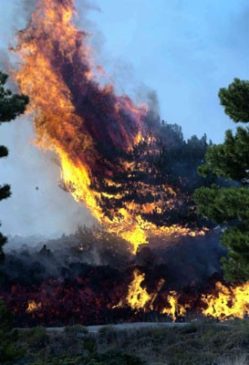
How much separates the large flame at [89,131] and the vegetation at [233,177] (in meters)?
21.7

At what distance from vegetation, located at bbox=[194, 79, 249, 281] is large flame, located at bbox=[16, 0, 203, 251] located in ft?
71.2

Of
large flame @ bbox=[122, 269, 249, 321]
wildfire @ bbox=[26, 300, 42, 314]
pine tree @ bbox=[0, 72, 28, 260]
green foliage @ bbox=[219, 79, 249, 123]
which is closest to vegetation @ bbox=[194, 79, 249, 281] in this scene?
green foliage @ bbox=[219, 79, 249, 123]

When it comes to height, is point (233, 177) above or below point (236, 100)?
below

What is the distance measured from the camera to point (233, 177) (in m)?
13.0

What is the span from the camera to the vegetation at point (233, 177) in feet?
38.9

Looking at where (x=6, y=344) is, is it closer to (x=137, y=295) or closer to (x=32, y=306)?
(x=32, y=306)

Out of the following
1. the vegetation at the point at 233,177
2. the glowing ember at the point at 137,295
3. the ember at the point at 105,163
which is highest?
the ember at the point at 105,163

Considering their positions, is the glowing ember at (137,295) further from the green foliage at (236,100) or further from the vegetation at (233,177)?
the green foliage at (236,100)

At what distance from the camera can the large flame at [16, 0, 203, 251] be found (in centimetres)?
3497

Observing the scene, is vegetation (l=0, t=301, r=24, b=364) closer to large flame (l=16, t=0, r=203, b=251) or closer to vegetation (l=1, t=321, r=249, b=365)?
vegetation (l=1, t=321, r=249, b=365)

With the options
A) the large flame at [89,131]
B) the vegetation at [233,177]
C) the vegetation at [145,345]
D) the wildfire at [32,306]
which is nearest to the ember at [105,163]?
the large flame at [89,131]

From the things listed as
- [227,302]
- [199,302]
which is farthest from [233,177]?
[227,302]

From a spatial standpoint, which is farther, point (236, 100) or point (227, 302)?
point (227, 302)

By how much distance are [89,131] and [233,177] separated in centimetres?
2322
